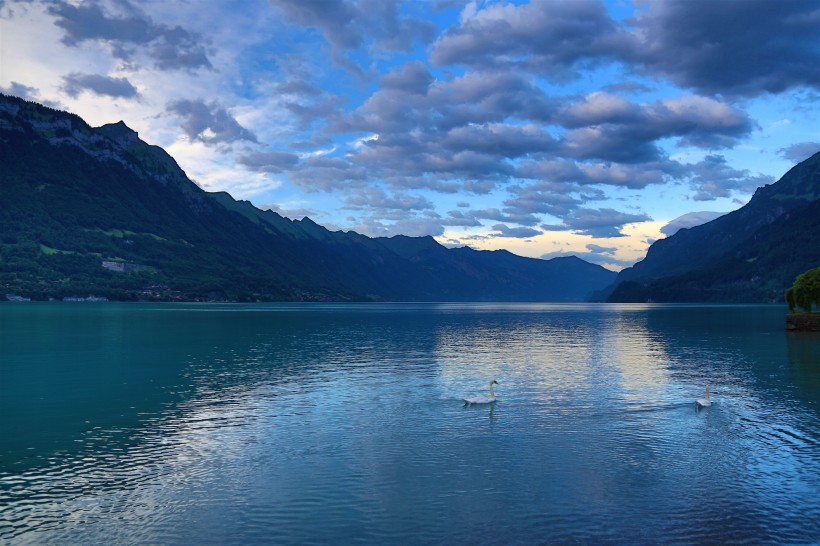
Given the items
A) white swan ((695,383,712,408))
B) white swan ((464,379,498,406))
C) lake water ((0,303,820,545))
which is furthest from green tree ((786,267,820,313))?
white swan ((464,379,498,406))

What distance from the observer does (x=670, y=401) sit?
56.8m

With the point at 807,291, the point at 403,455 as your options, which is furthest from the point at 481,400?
the point at 807,291

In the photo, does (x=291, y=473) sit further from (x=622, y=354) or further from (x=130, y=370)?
(x=622, y=354)

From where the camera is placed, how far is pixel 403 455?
1464 inches

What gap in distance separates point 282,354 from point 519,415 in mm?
58334

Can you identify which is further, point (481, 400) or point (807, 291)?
point (807, 291)

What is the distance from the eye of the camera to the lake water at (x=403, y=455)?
84.5 feet

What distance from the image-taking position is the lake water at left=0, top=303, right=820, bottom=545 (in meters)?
25.8

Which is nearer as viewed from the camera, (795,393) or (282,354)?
(795,393)

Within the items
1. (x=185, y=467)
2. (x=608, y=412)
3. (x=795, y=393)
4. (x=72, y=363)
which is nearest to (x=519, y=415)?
(x=608, y=412)

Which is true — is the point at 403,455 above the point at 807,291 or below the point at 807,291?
below

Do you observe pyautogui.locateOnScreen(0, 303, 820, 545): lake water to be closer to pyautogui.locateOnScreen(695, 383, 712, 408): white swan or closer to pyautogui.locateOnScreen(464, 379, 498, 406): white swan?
pyautogui.locateOnScreen(695, 383, 712, 408): white swan

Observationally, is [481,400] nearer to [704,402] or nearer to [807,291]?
[704,402]

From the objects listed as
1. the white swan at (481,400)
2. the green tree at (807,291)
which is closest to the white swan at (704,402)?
the white swan at (481,400)
